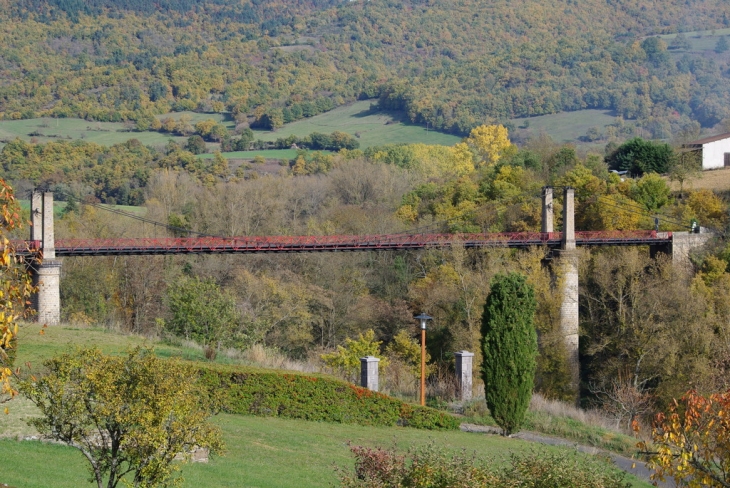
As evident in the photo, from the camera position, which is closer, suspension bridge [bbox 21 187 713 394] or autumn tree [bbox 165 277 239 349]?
autumn tree [bbox 165 277 239 349]

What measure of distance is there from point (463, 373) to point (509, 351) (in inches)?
135

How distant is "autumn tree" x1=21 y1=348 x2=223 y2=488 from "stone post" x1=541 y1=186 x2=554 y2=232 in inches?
1251

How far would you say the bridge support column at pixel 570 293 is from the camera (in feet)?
117

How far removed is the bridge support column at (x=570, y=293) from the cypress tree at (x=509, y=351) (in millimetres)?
13803

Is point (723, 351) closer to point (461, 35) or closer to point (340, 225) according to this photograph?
point (340, 225)

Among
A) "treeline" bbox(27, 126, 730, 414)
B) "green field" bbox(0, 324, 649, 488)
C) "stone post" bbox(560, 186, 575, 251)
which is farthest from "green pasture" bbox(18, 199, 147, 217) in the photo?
"green field" bbox(0, 324, 649, 488)

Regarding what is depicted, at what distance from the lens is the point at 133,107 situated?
105m

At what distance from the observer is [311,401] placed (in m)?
19.5

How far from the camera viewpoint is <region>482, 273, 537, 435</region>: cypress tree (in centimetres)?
2047

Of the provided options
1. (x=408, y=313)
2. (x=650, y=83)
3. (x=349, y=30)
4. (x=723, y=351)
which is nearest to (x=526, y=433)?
(x=723, y=351)

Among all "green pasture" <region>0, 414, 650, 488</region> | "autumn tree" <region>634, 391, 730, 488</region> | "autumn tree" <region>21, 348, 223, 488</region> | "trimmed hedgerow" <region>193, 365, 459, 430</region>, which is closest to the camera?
"autumn tree" <region>634, 391, 730, 488</region>

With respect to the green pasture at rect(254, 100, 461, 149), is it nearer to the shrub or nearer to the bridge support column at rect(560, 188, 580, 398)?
the bridge support column at rect(560, 188, 580, 398)

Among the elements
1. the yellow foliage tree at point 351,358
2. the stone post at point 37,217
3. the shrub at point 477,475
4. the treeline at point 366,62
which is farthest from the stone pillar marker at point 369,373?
the treeline at point 366,62

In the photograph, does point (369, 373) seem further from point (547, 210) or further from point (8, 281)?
point (547, 210)
